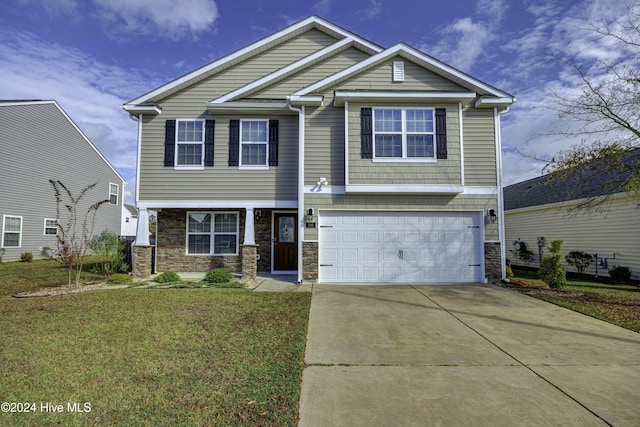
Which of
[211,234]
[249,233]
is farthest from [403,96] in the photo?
[211,234]

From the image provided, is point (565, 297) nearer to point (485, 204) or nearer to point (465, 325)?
point (485, 204)

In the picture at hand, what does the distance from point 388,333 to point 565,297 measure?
19.1ft

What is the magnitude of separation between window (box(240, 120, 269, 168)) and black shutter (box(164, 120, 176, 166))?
2.27 meters

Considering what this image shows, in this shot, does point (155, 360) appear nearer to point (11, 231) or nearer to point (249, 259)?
point (249, 259)

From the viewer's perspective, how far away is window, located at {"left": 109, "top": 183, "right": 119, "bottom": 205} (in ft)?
79.7

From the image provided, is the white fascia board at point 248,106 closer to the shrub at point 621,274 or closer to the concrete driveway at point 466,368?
the concrete driveway at point 466,368

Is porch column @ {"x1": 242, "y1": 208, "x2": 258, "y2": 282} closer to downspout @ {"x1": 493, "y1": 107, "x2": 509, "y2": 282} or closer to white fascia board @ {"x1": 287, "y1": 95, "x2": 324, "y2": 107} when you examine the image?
white fascia board @ {"x1": 287, "y1": 95, "x2": 324, "y2": 107}

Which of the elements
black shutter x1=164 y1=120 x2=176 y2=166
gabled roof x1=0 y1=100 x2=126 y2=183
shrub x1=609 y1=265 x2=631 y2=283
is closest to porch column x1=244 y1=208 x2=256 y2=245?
black shutter x1=164 y1=120 x2=176 y2=166

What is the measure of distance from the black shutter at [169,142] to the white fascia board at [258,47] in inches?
43.0

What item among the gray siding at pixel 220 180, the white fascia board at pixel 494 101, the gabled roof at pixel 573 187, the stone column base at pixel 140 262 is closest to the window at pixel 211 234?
the gray siding at pixel 220 180

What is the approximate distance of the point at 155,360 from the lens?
13.9 ft

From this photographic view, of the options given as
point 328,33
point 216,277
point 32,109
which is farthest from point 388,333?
point 32,109

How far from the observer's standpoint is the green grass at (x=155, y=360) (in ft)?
10.1

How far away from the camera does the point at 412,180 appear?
10.2 metres
